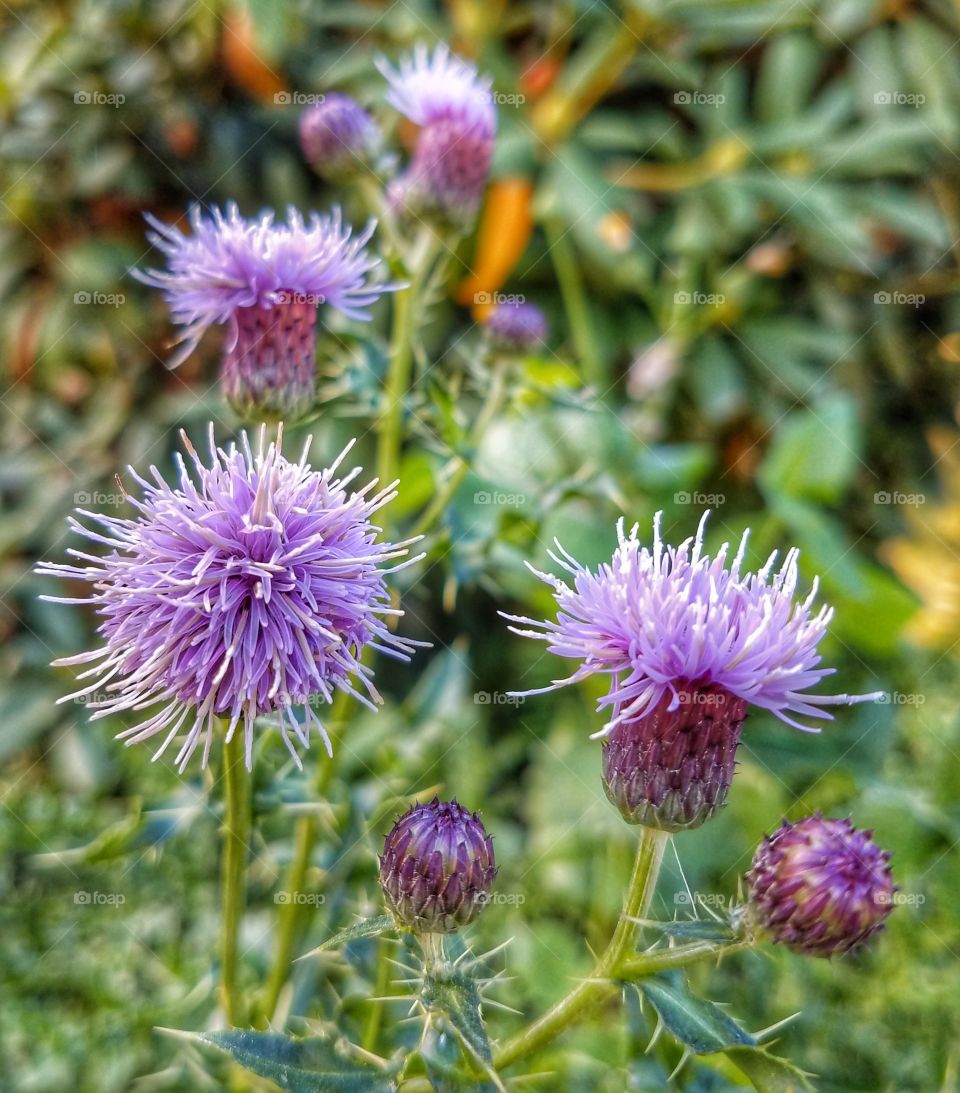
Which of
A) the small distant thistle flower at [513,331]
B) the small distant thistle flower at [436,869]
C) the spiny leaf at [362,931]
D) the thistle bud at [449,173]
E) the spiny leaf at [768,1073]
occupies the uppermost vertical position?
the thistle bud at [449,173]

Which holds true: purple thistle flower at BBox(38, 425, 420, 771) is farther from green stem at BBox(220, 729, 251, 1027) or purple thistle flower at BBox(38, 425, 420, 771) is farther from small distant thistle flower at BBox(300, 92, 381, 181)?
small distant thistle flower at BBox(300, 92, 381, 181)

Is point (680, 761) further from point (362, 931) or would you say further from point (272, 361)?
point (272, 361)

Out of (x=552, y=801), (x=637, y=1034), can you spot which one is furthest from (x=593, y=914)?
(x=637, y=1034)

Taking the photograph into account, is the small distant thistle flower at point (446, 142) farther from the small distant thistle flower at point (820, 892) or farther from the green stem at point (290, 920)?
the small distant thistle flower at point (820, 892)

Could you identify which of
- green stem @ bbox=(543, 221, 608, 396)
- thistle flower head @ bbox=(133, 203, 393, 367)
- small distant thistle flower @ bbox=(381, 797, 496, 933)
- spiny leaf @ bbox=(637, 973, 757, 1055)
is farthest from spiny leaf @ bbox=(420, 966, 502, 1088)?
green stem @ bbox=(543, 221, 608, 396)

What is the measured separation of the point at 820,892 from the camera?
1129 mm

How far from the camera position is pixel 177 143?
10.3 ft

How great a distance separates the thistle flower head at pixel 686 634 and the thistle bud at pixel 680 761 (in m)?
0.02

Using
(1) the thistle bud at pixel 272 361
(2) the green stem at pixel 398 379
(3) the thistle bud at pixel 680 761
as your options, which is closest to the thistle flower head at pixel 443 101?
(2) the green stem at pixel 398 379

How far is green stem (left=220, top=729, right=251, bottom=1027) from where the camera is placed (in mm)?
1293

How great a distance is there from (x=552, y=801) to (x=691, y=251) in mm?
1710

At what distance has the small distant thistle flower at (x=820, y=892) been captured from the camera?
3.70 ft

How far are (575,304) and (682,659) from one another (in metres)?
2.18

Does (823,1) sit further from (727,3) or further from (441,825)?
(441,825)
